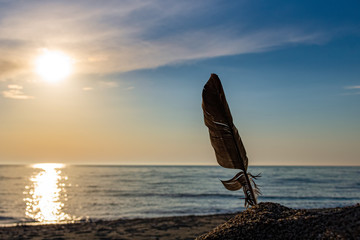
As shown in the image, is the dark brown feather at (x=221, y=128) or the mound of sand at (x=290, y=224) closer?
the mound of sand at (x=290, y=224)

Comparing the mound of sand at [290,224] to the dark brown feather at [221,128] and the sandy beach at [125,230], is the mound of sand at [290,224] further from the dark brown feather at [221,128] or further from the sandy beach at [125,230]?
the sandy beach at [125,230]

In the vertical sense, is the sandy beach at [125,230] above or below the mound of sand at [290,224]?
below

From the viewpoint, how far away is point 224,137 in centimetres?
318

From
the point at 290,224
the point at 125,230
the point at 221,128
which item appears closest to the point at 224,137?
the point at 221,128

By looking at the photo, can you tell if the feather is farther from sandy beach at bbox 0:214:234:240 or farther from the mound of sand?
sandy beach at bbox 0:214:234:240

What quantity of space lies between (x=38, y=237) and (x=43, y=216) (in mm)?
7972

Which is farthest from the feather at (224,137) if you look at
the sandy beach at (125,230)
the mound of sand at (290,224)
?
the sandy beach at (125,230)

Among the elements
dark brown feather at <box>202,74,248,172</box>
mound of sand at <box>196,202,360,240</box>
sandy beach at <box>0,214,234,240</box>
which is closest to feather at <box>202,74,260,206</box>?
dark brown feather at <box>202,74,248,172</box>

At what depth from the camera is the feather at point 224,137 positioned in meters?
2.97

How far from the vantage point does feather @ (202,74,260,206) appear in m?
2.97

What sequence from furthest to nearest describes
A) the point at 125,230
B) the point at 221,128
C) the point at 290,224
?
the point at 125,230, the point at 221,128, the point at 290,224

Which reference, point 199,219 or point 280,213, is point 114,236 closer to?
point 199,219

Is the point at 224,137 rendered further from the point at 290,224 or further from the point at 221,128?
the point at 290,224

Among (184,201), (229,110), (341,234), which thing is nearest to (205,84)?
(229,110)
